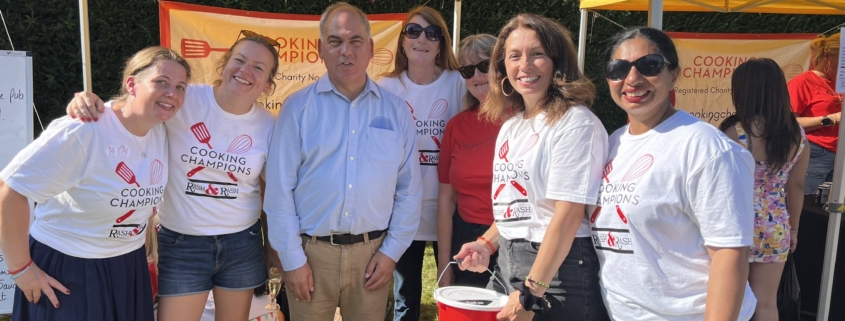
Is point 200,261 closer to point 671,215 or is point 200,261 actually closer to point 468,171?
point 468,171

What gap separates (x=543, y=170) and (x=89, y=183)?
1.65m

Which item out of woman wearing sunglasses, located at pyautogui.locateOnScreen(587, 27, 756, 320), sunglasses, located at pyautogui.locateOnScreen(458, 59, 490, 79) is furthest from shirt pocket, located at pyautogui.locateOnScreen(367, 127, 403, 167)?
woman wearing sunglasses, located at pyautogui.locateOnScreen(587, 27, 756, 320)

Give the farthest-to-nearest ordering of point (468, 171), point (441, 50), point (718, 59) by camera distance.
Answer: point (718, 59), point (441, 50), point (468, 171)

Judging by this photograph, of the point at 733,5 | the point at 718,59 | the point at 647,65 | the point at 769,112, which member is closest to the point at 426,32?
the point at 647,65

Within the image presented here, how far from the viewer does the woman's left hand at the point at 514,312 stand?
6.72ft

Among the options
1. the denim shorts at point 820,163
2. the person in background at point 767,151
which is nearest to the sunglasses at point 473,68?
the person in background at point 767,151

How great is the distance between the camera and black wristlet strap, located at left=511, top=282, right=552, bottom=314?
78.6 inches

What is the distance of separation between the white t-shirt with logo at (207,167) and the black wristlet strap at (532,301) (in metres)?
1.25

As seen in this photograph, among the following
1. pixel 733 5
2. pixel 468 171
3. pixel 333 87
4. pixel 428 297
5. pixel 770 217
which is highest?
pixel 733 5

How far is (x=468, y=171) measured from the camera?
2736 mm

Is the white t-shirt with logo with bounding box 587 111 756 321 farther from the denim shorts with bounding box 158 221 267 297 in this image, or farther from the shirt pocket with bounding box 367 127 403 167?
the denim shorts with bounding box 158 221 267 297

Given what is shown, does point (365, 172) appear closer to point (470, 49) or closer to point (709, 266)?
point (470, 49)

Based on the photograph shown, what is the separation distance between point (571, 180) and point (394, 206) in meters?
0.95

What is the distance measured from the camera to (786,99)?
3234mm
